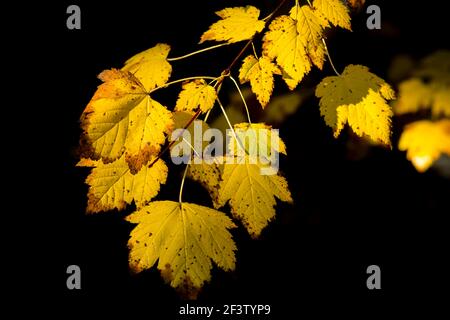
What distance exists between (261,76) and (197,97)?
0.17 meters

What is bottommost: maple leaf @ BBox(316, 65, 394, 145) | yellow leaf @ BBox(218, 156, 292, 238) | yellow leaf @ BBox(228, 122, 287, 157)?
yellow leaf @ BBox(218, 156, 292, 238)

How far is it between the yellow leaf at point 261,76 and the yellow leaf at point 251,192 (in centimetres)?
20

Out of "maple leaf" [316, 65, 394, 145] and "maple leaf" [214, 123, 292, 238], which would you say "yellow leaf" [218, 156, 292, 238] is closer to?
"maple leaf" [214, 123, 292, 238]

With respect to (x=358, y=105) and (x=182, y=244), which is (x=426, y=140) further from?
(x=182, y=244)

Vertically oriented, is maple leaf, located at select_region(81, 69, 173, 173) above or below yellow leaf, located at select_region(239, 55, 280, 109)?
below

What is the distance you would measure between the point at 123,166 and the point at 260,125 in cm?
39

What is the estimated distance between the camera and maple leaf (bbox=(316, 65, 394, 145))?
1079 mm

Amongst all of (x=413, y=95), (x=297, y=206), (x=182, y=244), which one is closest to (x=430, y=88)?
(x=413, y=95)

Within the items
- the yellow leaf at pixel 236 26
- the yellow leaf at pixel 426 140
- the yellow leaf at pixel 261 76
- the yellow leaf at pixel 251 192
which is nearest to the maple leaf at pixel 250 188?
the yellow leaf at pixel 251 192

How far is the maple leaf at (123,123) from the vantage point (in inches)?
36.6

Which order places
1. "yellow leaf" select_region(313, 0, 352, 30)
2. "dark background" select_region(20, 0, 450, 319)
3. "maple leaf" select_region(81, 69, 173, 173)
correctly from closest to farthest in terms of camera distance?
"maple leaf" select_region(81, 69, 173, 173), "yellow leaf" select_region(313, 0, 352, 30), "dark background" select_region(20, 0, 450, 319)

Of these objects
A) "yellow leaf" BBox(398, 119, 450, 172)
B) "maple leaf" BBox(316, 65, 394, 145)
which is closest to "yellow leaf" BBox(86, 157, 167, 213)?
"maple leaf" BBox(316, 65, 394, 145)

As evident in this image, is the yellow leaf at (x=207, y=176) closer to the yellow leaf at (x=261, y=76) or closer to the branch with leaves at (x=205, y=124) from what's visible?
the branch with leaves at (x=205, y=124)

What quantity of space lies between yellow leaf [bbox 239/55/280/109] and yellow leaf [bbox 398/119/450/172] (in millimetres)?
1434
